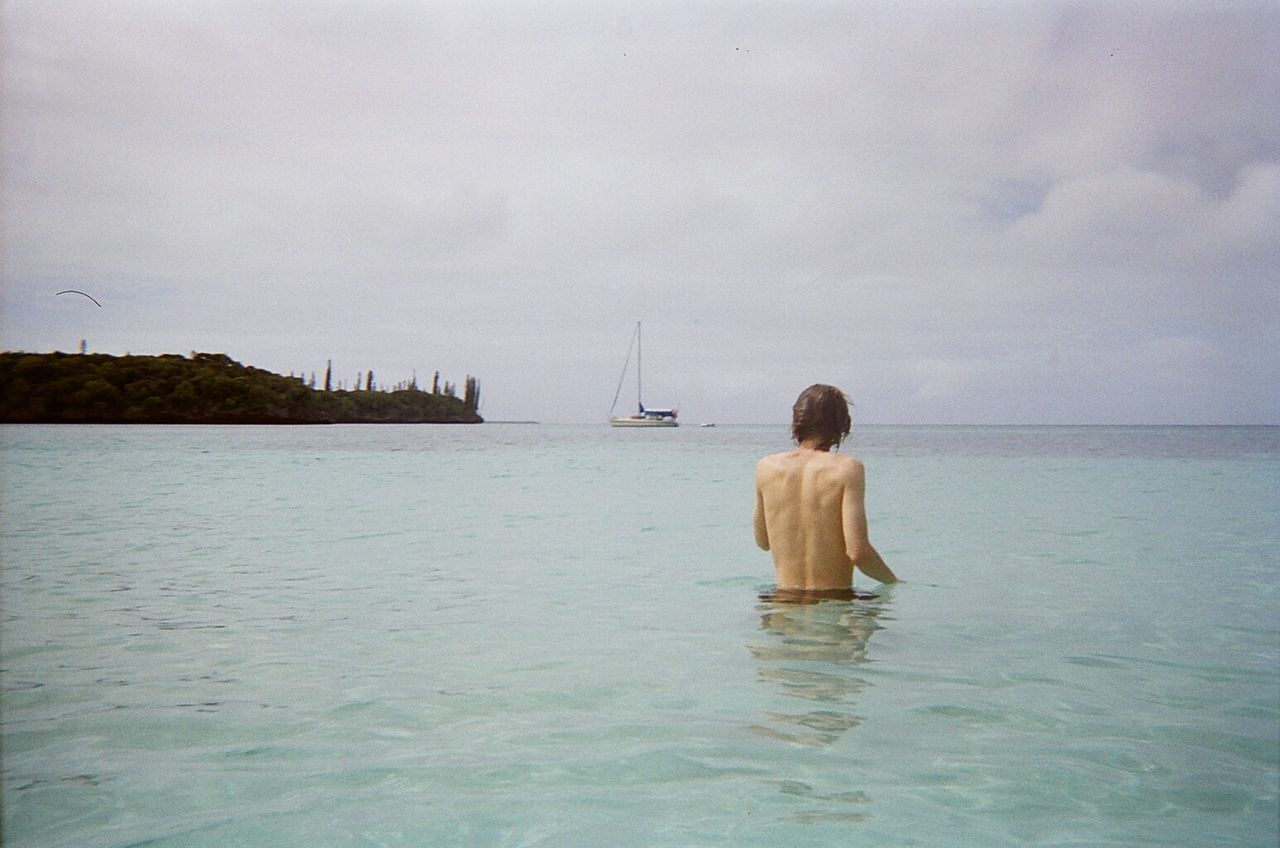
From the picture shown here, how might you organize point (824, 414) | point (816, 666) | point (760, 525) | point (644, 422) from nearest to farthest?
point (816, 666), point (824, 414), point (760, 525), point (644, 422)

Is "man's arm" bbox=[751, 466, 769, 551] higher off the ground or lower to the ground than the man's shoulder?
lower

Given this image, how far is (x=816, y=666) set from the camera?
17.5 feet

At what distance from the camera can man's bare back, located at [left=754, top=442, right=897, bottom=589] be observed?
5797 mm

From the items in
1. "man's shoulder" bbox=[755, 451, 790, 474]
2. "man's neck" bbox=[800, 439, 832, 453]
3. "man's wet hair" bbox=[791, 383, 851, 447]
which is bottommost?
"man's shoulder" bbox=[755, 451, 790, 474]

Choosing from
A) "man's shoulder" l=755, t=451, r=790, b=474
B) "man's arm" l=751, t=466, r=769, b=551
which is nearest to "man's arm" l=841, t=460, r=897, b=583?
"man's shoulder" l=755, t=451, r=790, b=474

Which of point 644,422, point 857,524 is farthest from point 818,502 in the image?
point 644,422

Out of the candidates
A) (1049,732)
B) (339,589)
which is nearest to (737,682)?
(1049,732)

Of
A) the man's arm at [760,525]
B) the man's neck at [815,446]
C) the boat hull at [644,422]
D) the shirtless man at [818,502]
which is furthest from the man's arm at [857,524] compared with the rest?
the boat hull at [644,422]

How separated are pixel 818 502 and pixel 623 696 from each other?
6.38 ft

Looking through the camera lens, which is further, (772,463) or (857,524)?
(772,463)

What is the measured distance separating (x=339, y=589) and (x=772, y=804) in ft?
20.2

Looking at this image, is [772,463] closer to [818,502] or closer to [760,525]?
[818,502]

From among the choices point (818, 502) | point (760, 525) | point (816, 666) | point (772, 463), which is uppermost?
point (772, 463)

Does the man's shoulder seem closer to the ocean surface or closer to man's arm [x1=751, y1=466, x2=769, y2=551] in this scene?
man's arm [x1=751, y1=466, x2=769, y2=551]
